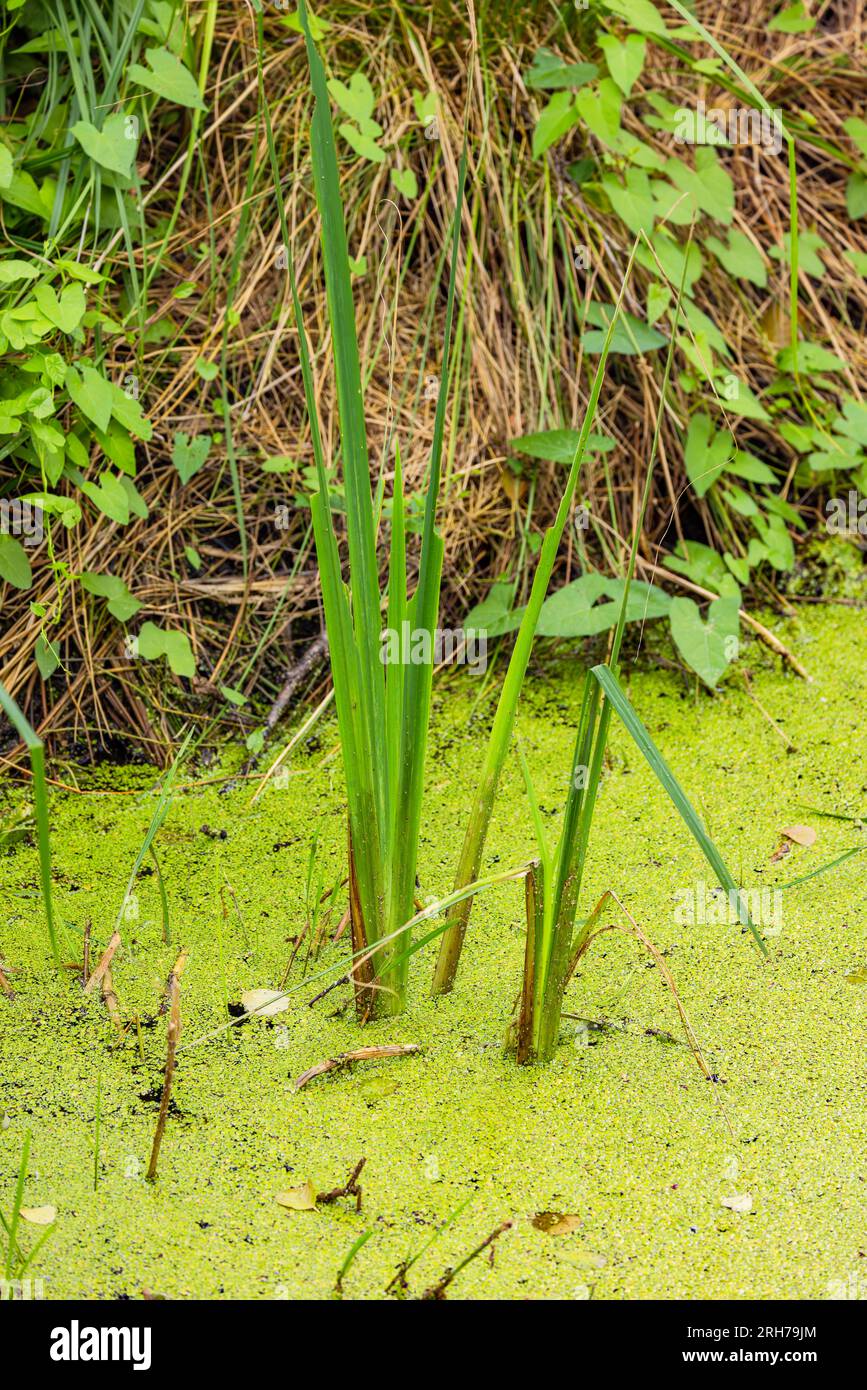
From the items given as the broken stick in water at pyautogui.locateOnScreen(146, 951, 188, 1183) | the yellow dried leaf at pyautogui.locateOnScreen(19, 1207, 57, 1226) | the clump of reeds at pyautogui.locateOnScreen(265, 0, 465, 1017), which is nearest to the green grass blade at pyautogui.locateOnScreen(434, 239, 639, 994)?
the clump of reeds at pyautogui.locateOnScreen(265, 0, 465, 1017)

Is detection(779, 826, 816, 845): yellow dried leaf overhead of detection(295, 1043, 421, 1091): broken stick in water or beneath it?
overhead

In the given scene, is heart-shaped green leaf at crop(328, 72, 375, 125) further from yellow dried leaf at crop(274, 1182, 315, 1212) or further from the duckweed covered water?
yellow dried leaf at crop(274, 1182, 315, 1212)

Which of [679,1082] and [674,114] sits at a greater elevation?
[674,114]

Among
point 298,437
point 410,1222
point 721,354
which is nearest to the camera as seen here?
point 410,1222

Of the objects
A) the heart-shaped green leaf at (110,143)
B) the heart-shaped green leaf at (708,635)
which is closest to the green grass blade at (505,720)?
the heart-shaped green leaf at (708,635)

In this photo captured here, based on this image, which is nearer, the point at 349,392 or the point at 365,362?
the point at 349,392

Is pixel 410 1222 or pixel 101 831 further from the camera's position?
pixel 101 831

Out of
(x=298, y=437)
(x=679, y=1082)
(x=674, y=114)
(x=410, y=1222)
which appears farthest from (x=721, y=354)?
(x=410, y=1222)

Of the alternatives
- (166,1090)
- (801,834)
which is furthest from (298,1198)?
(801,834)

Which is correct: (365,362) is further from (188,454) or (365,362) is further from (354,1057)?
(354,1057)

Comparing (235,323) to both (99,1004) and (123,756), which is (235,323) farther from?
(99,1004)

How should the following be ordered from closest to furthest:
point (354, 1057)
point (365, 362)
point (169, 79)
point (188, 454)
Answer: point (354, 1057) < point (169, 79) < point (188, 454) < point (365, 362)
